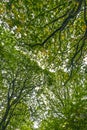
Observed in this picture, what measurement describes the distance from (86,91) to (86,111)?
19.0 metres

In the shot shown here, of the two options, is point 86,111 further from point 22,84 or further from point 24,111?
point 24,111

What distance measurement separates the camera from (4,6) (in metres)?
16.1

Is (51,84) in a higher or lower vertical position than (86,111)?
higher

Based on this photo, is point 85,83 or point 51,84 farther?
point 51,84

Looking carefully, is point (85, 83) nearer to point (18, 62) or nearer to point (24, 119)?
point (18, 62)

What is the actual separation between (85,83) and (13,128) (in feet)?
45.9

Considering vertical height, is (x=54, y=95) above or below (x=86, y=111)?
above

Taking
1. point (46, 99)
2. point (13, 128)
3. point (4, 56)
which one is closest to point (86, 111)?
point (4, 56)

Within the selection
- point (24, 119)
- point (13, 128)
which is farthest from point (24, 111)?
point (13, 128)

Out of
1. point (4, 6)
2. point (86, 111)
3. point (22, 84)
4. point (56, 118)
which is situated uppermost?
point (22, 84)

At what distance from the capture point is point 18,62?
31844 millimetres

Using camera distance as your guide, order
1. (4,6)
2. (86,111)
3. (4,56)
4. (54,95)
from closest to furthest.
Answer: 1. (86,111)
2. (4,6)
3. (4,56)
4. (54,95)

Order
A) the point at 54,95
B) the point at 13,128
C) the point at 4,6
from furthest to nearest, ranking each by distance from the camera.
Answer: the point at 13,128 < the point at 54,95 < the point at 4,6

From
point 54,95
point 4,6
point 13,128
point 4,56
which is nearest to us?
point 4,6
